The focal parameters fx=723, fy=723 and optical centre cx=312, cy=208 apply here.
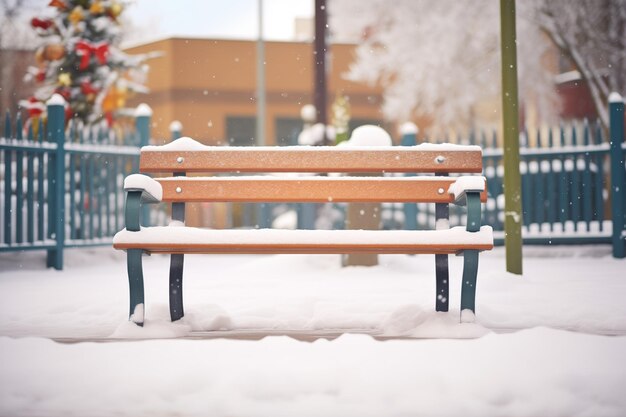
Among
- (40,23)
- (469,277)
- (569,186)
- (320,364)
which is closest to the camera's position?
(320,364)

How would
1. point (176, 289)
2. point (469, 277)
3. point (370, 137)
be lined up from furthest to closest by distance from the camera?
point (370, 137), point (176, 289), point (469, 277)

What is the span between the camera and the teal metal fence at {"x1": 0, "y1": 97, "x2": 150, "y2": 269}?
7.80m

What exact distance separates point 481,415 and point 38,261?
7.23 m

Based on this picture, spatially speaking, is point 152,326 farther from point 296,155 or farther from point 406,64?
point 406,64

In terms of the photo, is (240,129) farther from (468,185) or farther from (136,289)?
(468,185)

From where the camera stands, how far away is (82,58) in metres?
11.9

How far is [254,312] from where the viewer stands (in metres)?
4.44

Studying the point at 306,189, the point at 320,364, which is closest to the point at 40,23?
the point at 306,189

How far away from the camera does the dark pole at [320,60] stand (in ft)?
35.8

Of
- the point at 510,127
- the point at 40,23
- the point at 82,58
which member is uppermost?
the point at 40,23

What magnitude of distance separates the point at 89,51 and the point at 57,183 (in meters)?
4.37

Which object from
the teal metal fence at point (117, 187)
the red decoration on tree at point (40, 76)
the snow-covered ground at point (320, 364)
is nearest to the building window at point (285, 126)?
the red decoration on tree at point (40, 76)

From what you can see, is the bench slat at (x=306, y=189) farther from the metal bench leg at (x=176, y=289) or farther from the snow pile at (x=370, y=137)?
the snow pile at (x=370, y=137)

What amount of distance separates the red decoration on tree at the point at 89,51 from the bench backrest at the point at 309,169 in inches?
332
